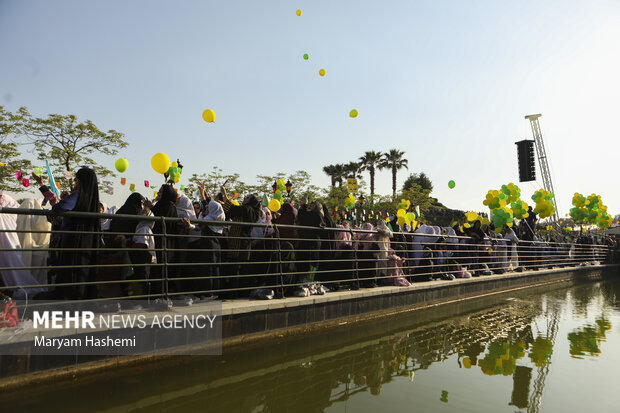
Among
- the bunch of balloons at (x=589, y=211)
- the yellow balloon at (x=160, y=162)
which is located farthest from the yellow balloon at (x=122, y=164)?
the bunch of balloons at (x=589, y=211)

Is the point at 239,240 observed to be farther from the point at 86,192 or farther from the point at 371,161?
the point at 371,161

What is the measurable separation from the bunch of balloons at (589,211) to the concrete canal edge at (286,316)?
19.0 metres

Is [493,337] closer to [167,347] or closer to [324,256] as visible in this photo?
[324,256]

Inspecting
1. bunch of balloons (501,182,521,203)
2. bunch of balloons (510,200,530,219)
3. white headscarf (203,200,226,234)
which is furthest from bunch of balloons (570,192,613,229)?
white headscarf (203,200,226,234)

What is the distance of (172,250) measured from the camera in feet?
15.7

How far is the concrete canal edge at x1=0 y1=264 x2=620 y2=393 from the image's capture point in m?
3.66

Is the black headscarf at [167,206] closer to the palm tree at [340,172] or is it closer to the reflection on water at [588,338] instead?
the reflection on water at [588,338]

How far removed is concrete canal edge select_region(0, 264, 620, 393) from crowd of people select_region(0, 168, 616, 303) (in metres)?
0.32

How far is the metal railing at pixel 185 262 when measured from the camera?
14.8 feet

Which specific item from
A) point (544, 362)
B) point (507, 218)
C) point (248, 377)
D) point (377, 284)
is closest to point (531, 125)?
point (507, 218)

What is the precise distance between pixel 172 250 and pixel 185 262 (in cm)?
98

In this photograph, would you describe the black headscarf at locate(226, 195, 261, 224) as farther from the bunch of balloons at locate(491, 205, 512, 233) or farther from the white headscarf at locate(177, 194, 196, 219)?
the bunch of balloons at locate(491, 205, 512, 233)

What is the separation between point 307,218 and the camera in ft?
24.2

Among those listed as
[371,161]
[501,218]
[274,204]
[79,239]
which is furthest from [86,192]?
[371,161]
